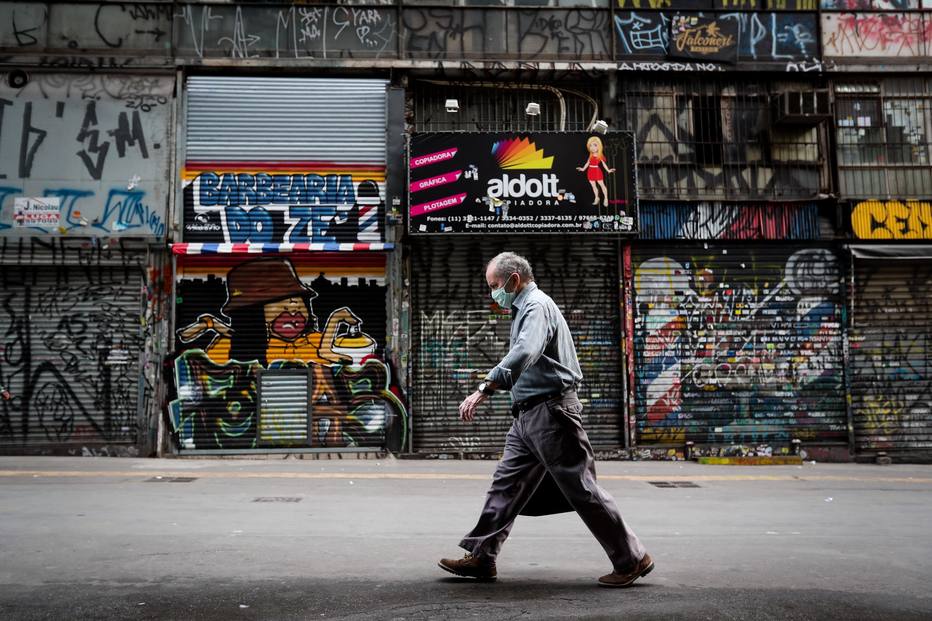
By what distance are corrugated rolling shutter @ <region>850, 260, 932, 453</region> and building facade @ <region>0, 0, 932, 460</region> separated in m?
0.05

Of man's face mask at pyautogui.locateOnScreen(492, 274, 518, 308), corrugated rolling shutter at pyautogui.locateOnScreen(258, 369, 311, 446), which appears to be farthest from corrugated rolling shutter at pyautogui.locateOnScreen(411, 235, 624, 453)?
man's face mask at pyautogui.locateOnScreen(492, 274, 518, 308)

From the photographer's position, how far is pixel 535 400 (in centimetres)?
429

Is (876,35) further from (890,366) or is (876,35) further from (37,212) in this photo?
(37,212)

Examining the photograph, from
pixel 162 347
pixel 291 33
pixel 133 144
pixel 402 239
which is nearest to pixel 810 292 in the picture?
pixel 402 239

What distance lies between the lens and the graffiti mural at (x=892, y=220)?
41.3 feet

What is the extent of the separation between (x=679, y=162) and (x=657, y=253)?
1613 mm

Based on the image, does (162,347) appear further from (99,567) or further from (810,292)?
(810,292)

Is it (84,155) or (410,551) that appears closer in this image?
(410,551)

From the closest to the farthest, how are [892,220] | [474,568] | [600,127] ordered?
[474,568]
[600,127]
[892,220]

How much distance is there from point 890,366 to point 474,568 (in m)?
10.8

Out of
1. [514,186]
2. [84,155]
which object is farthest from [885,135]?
Result: [84,155]

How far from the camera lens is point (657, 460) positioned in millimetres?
12055

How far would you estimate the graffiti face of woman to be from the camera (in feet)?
38.9

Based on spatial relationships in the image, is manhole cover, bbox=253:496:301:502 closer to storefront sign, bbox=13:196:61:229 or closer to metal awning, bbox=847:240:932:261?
storefront sign, bbox=13:196:61:229
